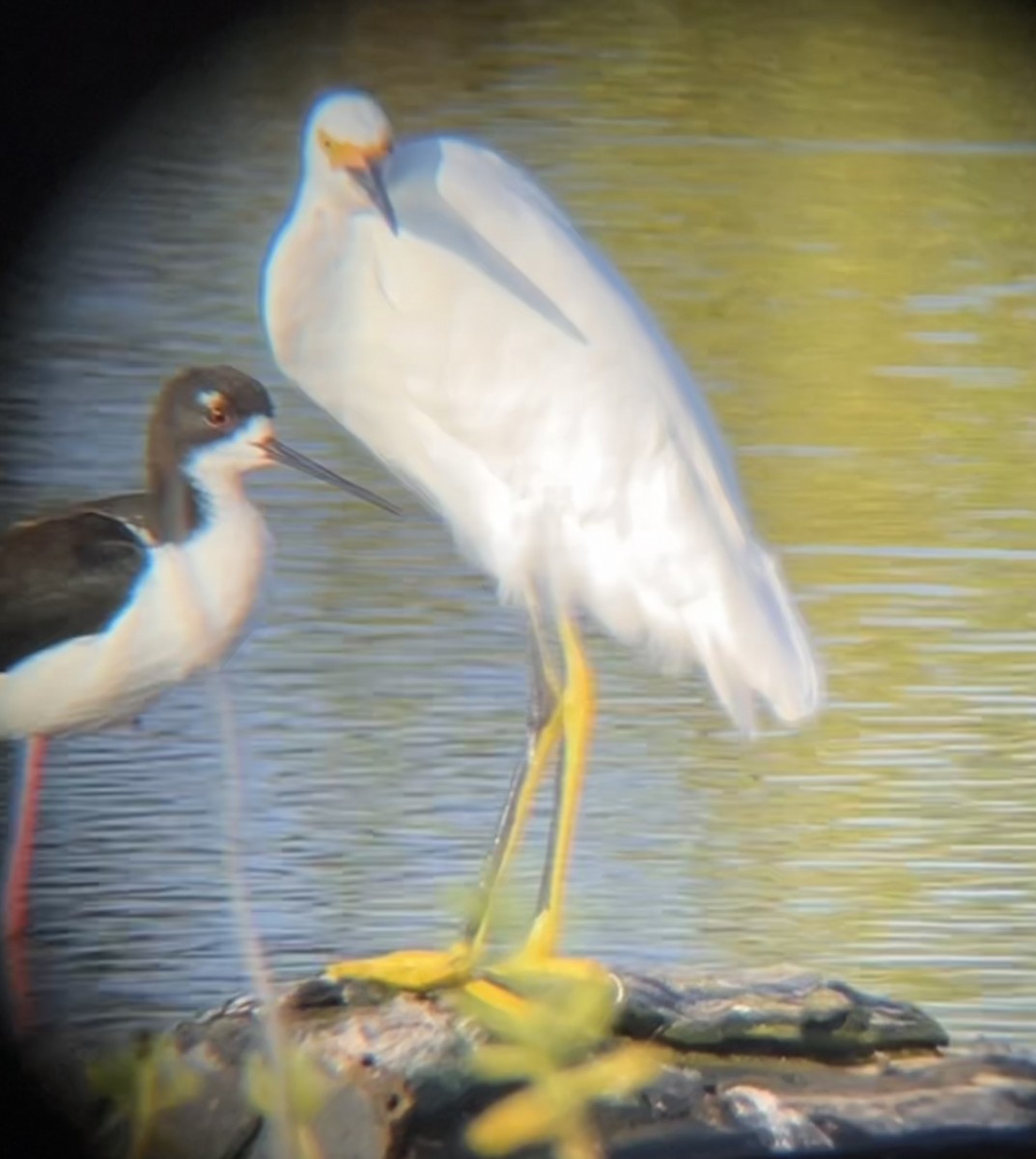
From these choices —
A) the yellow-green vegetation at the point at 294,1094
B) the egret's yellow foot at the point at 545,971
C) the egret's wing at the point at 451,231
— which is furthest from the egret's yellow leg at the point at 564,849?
the egret's wing at the point at 451,231

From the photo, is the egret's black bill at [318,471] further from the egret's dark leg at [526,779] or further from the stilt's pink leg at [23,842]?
the stilt's pink leg at [23,842]

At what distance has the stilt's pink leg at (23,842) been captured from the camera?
6.98ft

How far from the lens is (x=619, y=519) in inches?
79.7

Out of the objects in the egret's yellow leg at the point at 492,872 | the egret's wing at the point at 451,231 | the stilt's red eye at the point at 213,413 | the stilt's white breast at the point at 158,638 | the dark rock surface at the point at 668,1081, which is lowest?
the dark rock surface at the point at 668,1081

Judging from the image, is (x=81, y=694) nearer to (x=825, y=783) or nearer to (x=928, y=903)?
(x=825, y=783)

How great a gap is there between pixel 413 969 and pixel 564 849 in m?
0.21

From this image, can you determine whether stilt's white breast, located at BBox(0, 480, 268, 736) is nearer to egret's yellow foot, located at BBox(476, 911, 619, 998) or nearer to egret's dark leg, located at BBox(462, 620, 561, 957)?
egret's dark leg, located at BBox(462, 620, 561, 957)

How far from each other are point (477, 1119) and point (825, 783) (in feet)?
1.69

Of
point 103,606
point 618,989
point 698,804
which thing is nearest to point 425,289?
point 103,606

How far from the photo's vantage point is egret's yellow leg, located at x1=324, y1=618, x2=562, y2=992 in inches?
83.0

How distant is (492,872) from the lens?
212cm

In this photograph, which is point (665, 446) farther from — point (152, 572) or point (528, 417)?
point (152, 572)

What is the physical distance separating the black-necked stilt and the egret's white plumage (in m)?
0.10

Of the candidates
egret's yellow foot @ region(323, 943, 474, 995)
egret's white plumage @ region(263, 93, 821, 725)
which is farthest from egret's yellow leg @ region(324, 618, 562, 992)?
egret's white plumage @ region(263, 93, 821, 725)
